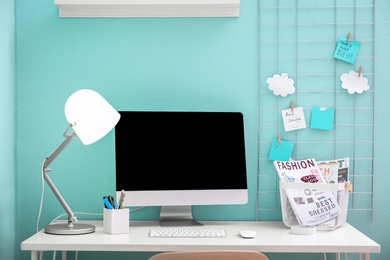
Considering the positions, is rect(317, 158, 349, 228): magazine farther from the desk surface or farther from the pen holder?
the pen holder

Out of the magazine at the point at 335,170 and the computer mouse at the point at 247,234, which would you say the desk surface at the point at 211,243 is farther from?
the magazine at the point at 335,170

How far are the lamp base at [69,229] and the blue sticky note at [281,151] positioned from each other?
0.85 m

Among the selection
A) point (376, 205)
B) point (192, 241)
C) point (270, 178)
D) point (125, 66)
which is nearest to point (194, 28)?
point (125, 66)

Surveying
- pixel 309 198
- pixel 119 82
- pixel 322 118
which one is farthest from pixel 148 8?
pixel 309 198

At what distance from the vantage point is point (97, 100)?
7.06 feet

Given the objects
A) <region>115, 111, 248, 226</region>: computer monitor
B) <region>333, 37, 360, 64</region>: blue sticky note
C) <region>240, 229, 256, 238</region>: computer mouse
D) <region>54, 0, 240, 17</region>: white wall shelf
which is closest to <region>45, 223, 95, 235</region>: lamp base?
<region>115, 111, 248, 226</region>: computer monitor

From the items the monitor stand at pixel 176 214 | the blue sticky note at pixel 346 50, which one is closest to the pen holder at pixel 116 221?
the monitor stand at pixel 176 214

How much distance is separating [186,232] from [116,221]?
27cm

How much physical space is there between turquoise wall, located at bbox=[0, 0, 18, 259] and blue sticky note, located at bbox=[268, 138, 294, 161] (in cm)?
115

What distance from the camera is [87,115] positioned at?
2.13m

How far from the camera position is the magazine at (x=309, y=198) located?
7.29 feet

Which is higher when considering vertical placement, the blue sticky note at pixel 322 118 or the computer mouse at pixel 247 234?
the blue sticky note at pixel 322 118

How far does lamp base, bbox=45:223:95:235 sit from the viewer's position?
6.93ft

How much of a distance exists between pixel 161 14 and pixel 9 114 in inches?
31.7
